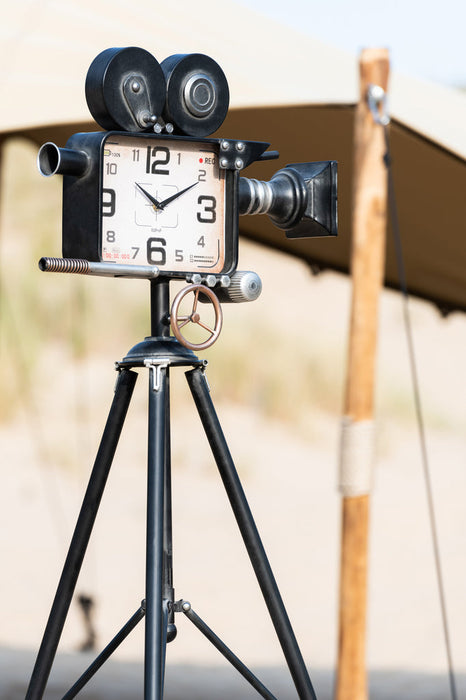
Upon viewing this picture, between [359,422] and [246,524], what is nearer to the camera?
[359,422]

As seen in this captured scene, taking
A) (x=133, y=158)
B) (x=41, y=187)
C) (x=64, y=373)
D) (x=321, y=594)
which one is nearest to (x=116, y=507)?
(x=321, y=594)

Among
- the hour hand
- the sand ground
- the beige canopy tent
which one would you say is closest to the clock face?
the hour hand

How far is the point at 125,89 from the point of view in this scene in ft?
5.79

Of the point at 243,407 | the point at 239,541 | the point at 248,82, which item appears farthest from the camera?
the point at 243,407

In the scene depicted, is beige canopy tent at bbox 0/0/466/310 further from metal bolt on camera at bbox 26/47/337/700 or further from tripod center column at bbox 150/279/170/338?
tripod center column at bbox 150/279/170/338

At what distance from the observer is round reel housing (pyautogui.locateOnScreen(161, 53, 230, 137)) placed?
181 centimetres

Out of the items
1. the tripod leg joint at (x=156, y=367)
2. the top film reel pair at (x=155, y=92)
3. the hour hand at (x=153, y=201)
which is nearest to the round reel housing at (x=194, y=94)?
the top film reel pair at (x=155, y=92)

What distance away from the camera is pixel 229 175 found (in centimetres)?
184

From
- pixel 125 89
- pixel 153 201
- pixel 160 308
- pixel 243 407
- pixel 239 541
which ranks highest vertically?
pixel 243 407

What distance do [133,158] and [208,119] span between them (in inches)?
6.2

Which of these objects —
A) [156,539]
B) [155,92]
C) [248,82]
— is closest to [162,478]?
[156,539]

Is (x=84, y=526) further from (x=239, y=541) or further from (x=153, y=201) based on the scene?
(x=239, y=541)

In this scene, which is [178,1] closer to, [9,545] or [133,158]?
[133,158]

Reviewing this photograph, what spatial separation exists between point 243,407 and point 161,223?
32.8 ft
